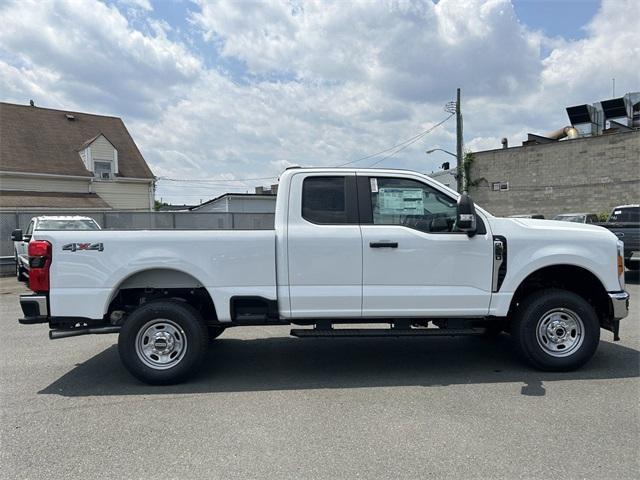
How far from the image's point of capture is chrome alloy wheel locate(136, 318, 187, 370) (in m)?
4.61

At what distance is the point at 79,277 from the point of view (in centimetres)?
455

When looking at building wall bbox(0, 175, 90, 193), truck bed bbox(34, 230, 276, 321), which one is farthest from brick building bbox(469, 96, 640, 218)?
truck bed bbox(34, 230, 276, 321)

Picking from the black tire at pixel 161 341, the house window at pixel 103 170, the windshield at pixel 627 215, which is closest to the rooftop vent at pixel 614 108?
the windshield at pixel 627 215

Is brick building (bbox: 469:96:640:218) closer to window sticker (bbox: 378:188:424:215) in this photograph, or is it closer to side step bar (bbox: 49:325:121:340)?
window sticker (bbox: 378:188:424:215)

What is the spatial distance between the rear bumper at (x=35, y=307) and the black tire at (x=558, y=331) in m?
4.85

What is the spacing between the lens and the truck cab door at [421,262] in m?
4.68

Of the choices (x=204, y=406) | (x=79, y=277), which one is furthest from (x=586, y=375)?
(x=79, y=277)

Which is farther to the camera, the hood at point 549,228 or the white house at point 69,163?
the white house at point 69,163

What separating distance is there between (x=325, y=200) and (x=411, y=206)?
3.01 feet

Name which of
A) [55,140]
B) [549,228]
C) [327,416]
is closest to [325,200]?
[327,416]

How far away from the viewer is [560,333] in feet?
16.0

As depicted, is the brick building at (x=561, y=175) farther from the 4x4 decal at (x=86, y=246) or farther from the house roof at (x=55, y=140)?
the 4x4 decal at (x=86, y=246)

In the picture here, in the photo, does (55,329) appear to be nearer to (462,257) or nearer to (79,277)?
(79,277)

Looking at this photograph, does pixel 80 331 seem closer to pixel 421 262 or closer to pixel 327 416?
pixel 327 416
